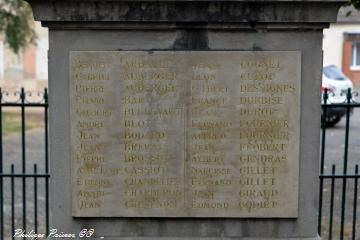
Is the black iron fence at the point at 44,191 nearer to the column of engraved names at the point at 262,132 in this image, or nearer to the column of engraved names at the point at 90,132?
the column of engraved names at the point at 90,132

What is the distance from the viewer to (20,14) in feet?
73.0

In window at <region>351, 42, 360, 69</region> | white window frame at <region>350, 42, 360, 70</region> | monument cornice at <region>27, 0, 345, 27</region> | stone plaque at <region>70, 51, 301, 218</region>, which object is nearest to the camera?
monument cornice at <region>27, 0, 345, 27</region>

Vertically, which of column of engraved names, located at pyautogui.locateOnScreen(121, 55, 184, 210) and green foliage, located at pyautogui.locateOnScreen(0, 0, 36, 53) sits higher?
green foliage, located at pyautogui.locateOnScreen(0, 0, 36, 53)

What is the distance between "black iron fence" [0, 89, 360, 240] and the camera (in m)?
5.71

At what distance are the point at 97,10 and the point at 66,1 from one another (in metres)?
0.22

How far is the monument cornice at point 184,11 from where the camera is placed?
178 inches

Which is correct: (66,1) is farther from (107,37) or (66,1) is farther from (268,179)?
(268,179)

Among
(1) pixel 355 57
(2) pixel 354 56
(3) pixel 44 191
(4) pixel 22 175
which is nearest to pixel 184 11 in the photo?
(4) pixel 22 175

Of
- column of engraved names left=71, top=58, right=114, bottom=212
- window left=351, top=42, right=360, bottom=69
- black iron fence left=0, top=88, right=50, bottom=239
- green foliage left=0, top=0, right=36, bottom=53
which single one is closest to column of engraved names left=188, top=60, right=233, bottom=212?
column of engraved names left=71, top=58, right=114, bottom=212

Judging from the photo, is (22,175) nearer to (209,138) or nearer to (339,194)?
(209,138)

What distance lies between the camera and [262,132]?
4.68 metres

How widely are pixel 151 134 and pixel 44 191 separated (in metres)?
6.02

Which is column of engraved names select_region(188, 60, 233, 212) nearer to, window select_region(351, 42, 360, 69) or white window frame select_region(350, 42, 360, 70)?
white window frame select_region(350, 42, 360, 70)

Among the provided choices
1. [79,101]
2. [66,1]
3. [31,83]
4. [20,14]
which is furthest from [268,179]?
[31,83]
